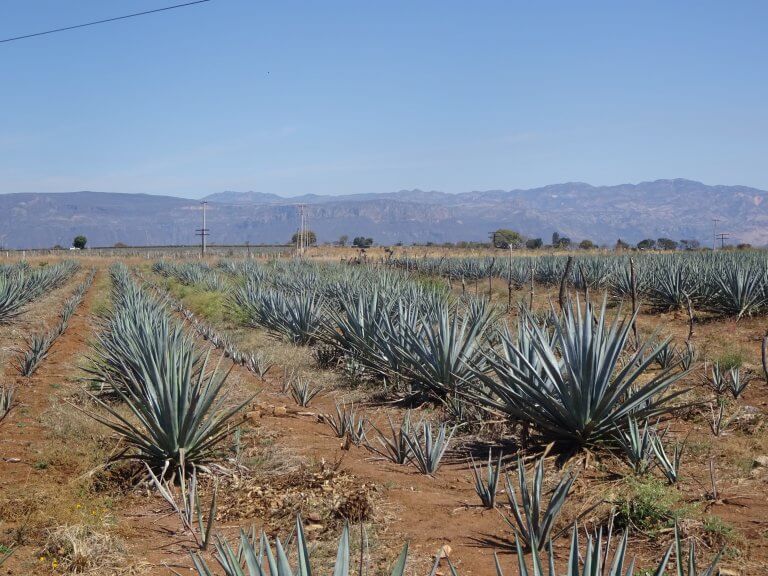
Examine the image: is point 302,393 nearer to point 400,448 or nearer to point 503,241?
point 400,448

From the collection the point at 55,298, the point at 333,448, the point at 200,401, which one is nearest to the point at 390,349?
the point at 333,448

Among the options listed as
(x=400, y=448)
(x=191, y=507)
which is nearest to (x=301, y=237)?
(x=400, y=448)

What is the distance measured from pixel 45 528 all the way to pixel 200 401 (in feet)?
5.15

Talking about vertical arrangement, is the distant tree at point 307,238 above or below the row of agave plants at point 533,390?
above

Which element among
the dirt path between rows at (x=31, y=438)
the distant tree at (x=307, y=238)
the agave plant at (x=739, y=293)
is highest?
the distant tree at (x=307, y=238)

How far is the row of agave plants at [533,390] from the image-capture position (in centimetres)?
270

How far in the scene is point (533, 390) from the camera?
583 centimetres

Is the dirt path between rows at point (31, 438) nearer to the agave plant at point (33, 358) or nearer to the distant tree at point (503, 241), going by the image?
the agave plant at point (33, 358)

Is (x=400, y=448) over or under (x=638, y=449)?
under

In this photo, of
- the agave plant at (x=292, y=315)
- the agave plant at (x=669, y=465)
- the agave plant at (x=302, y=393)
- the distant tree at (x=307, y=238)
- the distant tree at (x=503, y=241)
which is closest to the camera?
the agave plant at (x=669, y=465)

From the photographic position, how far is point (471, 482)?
17.9 feet

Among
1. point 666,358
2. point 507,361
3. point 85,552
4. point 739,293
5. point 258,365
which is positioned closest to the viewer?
point 85,552

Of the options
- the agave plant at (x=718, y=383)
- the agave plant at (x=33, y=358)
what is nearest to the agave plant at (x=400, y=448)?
the agave plant at (x=718, y=383)

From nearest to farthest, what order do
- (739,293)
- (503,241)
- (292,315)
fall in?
(292,315)
(739,293)
(503,241)
